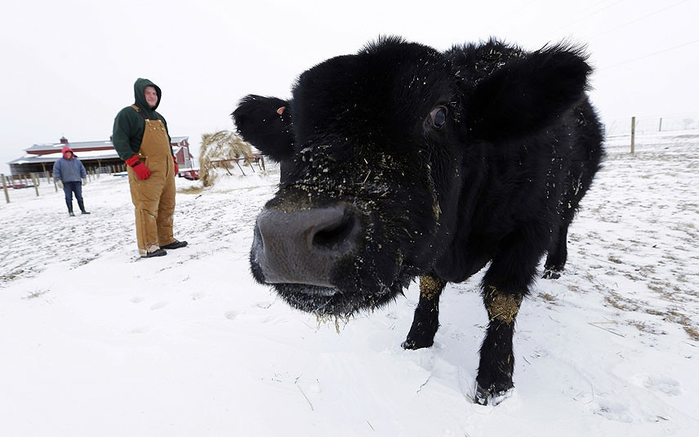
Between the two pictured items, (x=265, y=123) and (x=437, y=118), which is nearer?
(x=437, y=118)

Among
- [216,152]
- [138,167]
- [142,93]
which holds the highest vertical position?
[142,93]

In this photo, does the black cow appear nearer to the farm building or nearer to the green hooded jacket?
the green hooded jacket

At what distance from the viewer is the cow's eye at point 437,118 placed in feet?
5.41

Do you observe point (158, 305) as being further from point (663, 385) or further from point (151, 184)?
point (663, 385)

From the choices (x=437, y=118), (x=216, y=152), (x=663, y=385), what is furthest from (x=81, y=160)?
(x=663, y=385)

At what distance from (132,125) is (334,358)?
4443mm

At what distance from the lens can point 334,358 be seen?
2309mm

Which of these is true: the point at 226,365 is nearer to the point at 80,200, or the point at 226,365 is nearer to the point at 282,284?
the point at 282,284

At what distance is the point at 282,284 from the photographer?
4.33ft

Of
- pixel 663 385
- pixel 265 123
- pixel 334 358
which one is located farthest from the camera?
pixel 265 123

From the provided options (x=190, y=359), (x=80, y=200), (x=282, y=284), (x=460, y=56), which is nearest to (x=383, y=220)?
(x=282, y=284)

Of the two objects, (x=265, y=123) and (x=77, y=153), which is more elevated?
(x=77, y=153)

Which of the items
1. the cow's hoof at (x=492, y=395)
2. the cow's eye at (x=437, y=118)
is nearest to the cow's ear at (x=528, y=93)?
the cow's eye at (x=437, y=118)

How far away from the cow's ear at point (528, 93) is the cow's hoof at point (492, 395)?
4.87 feet
